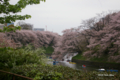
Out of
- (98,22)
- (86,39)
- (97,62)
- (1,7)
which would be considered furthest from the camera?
(86,39)

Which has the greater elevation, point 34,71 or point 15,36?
point 15,36

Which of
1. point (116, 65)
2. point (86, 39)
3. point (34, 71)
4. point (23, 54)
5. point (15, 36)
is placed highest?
point (15, 36)

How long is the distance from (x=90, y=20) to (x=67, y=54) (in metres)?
9.50

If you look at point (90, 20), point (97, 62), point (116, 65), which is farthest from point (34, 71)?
point (90, 20)

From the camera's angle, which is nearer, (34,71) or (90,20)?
(34,71)

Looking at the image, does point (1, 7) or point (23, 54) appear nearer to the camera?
point (23, 54)

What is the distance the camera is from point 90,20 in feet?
82.1

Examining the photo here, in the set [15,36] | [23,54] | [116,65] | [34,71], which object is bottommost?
[116,65]

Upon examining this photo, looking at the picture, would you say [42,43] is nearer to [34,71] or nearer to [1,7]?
[1,7]

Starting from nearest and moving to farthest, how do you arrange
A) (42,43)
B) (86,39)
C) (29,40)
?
(86,39), (29,40), (42,43)

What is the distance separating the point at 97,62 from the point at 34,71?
19.6 m

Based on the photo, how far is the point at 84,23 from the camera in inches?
1013

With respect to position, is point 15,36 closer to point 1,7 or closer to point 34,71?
point 1,7

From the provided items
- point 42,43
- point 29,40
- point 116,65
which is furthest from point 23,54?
point 42,43
